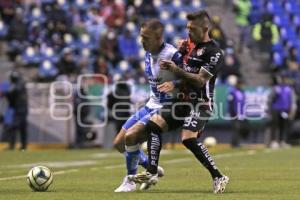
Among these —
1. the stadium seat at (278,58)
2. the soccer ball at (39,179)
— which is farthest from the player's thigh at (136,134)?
the stadium seat at (278,58)

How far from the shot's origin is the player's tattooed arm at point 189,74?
406 inches

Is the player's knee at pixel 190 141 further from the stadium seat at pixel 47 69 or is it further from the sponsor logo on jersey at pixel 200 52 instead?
the stadium seat at pixel 47 69

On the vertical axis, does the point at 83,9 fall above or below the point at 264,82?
above

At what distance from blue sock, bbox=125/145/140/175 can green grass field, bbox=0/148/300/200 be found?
13.6 inches

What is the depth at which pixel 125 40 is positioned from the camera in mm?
29203

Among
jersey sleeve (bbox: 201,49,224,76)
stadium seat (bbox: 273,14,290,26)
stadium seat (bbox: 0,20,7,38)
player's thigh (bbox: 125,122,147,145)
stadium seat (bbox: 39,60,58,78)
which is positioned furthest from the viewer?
stadium seat (bbox: 273,14,290,26)

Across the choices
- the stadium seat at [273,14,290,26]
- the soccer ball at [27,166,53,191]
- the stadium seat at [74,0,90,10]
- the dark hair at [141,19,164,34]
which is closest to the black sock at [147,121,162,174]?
the dark hair at [141,19,164,34]

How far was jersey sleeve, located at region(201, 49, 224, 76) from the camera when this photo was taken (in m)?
10.6

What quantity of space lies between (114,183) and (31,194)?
2.28 metres

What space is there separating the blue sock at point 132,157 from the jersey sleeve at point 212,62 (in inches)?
52.1

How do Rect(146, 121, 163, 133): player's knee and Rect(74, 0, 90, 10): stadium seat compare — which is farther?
Rect(74, 0, 90, 10): stadium seat

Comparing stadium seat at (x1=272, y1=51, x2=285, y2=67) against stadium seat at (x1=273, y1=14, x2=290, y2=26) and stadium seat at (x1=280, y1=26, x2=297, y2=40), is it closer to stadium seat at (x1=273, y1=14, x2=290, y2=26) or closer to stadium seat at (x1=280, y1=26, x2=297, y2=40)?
stadium seat at (x1=280, y1=26, x2=297, y2=40)

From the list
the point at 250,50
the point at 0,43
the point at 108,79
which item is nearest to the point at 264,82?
the point at 250,50

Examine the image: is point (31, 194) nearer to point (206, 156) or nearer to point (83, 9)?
point (206, 156)
